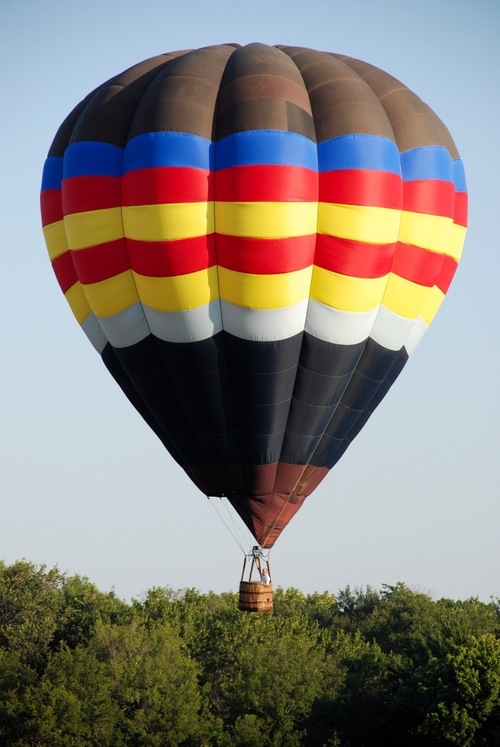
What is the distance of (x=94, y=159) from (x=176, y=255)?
2829mm

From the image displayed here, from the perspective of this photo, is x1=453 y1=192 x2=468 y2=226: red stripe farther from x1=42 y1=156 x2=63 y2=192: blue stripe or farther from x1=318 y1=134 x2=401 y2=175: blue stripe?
x1=42 y1=156 x2=63 y2=192: blue stripe

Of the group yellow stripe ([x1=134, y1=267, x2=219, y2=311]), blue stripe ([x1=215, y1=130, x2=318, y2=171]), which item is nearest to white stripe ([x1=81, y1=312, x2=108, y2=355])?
yellow stripe ([x1=134, y1=267, x2=219, y2=311])

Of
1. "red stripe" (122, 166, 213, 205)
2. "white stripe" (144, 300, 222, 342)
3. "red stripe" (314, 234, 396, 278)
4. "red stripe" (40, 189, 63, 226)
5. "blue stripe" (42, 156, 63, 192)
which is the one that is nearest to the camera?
"red stripe" (122, 166, 213, 205)

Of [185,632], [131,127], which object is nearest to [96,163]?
[131,127]

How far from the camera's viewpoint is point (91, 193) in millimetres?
29562

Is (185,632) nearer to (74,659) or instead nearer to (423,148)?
(74,659)

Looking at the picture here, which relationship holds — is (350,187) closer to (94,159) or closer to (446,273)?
(446,273)

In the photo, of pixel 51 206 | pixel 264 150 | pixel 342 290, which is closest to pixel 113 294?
pixel 51 206

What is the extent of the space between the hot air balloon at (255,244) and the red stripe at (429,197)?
4 cm

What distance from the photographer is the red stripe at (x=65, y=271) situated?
102ft

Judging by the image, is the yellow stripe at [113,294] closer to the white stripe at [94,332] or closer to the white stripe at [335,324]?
the white stripe at [94,332]

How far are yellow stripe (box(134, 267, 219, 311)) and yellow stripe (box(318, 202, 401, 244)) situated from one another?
232 cm

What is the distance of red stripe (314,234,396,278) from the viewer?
28.6 metres

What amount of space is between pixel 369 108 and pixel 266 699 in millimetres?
28751
